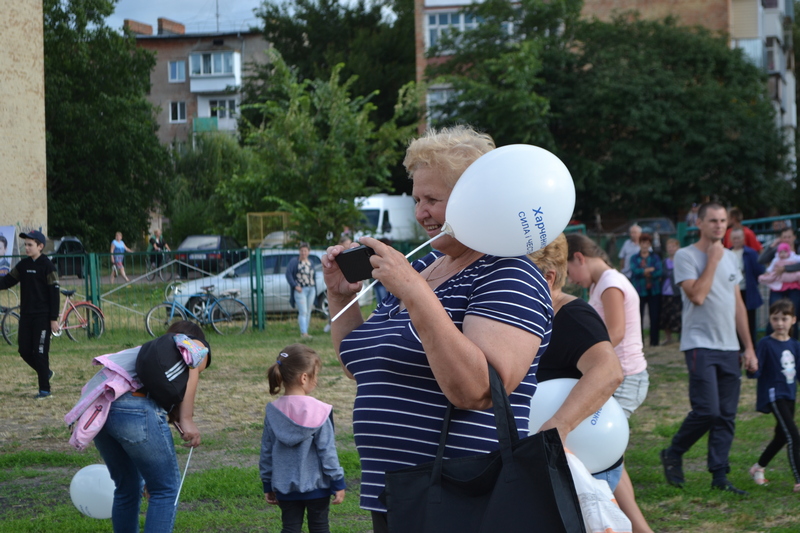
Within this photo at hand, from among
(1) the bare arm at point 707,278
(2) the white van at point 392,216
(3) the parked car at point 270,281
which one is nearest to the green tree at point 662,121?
(2) the white van at point 392,216

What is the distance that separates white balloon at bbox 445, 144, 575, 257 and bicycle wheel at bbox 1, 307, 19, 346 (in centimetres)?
1458

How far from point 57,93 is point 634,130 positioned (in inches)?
984

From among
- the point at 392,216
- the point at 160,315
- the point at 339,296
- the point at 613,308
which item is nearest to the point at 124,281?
the point at 160,315

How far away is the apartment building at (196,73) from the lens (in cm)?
6594

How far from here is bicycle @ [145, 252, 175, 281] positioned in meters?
16.8

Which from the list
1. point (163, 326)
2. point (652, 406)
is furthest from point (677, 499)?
point (163, 326)

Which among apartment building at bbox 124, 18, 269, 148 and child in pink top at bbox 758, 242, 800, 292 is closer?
child in pink top at bbox 758, 242, 800, 292

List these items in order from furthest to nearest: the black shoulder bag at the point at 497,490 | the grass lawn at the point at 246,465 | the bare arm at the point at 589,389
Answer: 1. the grass lawn at the point at 246,465
2. the bare arm at the point at 589,389
3. the black shoulder bag at the point at 497,490

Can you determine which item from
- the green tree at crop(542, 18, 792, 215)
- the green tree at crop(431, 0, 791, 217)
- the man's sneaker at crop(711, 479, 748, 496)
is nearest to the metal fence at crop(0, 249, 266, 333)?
the man's sneaker at crop(711, 479, 748, 496)

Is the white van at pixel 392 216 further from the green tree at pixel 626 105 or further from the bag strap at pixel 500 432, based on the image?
the bag strap at pixel 500 432

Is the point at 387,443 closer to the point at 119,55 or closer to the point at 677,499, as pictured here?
the point at 677,499

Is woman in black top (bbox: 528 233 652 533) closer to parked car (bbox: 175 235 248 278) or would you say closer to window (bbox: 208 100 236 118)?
parked car (bbox: 175 235 248 278)

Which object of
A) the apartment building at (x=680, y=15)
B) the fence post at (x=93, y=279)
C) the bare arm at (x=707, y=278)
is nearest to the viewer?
the bare arm at (x=707, y=278)

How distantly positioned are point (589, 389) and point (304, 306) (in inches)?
526
